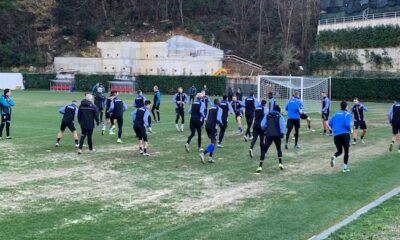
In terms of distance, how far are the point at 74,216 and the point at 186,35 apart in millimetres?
70542

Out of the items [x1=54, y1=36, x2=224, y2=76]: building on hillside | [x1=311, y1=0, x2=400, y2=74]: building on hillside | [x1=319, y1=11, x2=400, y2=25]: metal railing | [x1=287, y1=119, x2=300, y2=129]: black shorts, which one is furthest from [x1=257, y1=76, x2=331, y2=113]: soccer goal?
[x1=54, y1=36, x2=224, y2=76]: building on hillside

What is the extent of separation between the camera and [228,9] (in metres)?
85.8

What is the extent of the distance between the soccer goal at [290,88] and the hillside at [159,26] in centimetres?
3176

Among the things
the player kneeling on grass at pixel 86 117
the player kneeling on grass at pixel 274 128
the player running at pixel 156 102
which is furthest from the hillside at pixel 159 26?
the player kneeling on grass at pixel 274 128

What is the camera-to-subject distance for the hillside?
77188 mm

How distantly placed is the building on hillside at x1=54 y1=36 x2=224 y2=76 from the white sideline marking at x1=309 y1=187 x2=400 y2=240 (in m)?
57.3

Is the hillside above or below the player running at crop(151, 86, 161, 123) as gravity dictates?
above

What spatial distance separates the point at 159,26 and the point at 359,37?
3318 centimetres

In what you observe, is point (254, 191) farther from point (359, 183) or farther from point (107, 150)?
point (107, 150)

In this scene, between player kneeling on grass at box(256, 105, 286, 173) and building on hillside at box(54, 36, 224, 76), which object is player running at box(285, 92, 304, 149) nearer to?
player kneeling on grass at box(256, 105, 286, 173)

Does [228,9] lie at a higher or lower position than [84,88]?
higher

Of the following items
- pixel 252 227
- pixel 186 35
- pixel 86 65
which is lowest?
pixel 252 227

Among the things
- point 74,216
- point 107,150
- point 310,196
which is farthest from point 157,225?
point 107,150

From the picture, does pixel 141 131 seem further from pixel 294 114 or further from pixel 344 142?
pixel 344 142
